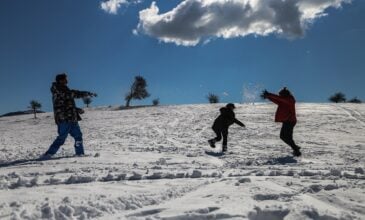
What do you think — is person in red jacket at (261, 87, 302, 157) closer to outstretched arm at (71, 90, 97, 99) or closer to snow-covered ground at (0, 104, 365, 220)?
snow-covered ground at (0, 104, 365, 220)

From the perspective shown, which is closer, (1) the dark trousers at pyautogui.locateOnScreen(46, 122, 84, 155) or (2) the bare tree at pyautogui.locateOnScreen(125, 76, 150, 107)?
(1) the dark trousers at pyautogui.locateOnScreen(46, 122, 84, 155)

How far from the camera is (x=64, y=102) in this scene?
36.1ft

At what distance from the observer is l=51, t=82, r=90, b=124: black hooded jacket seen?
35.9 ft

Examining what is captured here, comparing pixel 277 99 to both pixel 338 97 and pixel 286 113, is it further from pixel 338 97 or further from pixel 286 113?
pixel 338 97

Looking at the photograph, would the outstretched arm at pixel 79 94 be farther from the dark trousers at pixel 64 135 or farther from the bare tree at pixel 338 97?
the bare tree at pixel 338 97

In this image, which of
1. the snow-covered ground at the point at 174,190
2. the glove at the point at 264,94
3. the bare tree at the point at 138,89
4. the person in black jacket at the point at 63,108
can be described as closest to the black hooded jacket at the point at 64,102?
the person in black jacket at the point at 63,108

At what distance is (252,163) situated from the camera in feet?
33.1

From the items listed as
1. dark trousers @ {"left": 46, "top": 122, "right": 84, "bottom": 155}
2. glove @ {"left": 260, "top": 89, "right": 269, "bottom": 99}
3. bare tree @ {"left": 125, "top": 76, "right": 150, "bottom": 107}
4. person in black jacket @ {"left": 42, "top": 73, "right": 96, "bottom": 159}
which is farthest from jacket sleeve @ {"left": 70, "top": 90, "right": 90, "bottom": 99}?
bare tree @ {"left": 125, "top": 76, "right": 150, "bottom": 107}

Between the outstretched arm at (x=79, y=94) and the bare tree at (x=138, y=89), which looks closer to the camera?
the outstretched arm at (x=79, y=94)

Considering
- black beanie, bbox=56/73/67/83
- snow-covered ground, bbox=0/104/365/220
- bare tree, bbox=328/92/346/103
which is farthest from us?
bare tree, bbox=328/92/346/103

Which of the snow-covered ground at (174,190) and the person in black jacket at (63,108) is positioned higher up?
the person in black jacket at (63,108)

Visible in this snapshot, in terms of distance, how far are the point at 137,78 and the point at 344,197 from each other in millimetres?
81692

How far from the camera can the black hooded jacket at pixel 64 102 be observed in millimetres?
10945

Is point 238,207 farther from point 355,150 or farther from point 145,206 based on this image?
point 355,150
